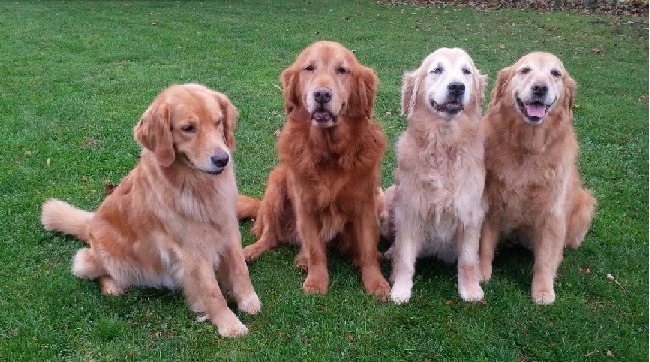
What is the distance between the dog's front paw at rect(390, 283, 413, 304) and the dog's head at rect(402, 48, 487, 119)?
125 centimetres

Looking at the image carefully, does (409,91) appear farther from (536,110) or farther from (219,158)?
(219,158)

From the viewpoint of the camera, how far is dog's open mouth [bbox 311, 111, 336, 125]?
13.0 feet

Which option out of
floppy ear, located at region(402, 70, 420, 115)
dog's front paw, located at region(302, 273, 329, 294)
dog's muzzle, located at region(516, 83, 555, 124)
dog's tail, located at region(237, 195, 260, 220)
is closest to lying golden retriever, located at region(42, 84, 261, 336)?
dog's front paw, located at region(302, 273, 329, 294)

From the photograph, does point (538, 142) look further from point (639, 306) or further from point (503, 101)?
point (639, 306)

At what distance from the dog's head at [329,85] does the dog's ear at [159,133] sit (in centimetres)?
101

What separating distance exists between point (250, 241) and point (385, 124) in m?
3.33

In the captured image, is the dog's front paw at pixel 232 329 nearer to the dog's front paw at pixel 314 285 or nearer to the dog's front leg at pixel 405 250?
the dog's front paw at pixel 314 285

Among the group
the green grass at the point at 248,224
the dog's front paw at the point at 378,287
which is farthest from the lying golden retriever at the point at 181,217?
the dog's front paw at the point at 378,287

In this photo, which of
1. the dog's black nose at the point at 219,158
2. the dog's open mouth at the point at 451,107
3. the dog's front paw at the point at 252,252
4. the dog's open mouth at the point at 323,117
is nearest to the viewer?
the dog's black nose at the point at 219,158

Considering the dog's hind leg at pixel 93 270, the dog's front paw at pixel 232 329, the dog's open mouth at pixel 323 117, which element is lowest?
the dog's front paw at pixel 232 329

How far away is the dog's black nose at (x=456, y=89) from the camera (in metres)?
3.79

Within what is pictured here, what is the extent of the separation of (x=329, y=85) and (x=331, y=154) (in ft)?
1.68

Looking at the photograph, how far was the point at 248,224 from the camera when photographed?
17.5 ft

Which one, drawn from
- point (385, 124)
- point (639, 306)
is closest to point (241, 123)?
point (385, 124)
